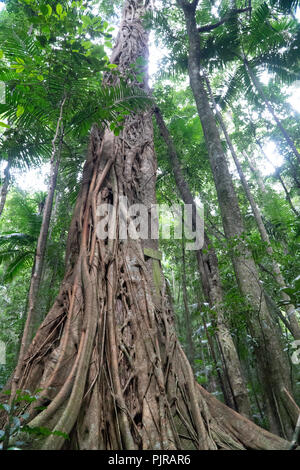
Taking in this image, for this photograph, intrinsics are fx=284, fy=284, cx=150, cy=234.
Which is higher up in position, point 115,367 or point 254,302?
point 254,302

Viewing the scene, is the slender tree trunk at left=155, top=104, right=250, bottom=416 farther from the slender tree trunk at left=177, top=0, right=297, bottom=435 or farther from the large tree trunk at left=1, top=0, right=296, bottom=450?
the large tree trunk at left=1, top=0, right=296, bottom=450

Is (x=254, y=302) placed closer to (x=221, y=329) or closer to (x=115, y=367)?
(x=221, y=329)

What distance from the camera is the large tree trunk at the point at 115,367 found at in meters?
1.51

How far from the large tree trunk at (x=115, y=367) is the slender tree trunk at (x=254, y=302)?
0.64 m

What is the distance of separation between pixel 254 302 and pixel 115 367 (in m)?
1.65

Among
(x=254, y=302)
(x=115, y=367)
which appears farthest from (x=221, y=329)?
(x=115, y=367)

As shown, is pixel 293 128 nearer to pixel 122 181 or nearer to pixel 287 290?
pixel 122 181

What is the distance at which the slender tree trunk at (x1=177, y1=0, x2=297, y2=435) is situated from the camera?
2355 mm

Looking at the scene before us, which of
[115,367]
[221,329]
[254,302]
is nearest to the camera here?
[115,367]

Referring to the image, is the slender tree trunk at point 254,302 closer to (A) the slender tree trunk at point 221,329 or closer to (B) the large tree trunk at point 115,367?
(A) the slender tree trunk at point 221,329

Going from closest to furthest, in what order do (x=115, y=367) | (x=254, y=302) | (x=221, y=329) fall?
(x=115, y=367)
(x=254, y=302)
(x=221, y=329)

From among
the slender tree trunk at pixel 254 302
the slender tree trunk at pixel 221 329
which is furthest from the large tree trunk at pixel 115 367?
the slender tree trunk at pixel 221 329

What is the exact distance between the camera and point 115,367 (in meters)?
1.75
